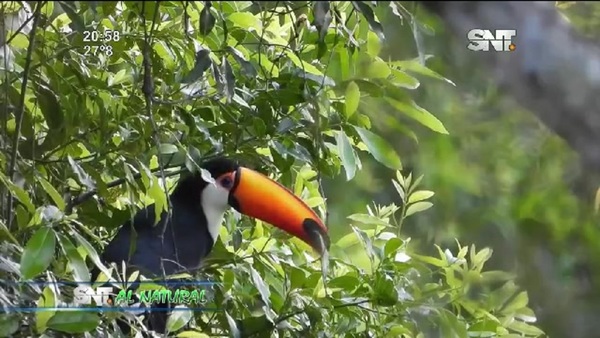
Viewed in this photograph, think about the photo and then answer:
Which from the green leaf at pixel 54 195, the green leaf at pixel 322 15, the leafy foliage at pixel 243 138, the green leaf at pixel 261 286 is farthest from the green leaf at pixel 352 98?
the green leaf at pixel 54 195

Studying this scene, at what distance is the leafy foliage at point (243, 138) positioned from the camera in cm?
90

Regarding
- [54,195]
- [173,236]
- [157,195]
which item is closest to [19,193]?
[54,195]

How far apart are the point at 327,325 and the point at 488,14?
47 centimetres

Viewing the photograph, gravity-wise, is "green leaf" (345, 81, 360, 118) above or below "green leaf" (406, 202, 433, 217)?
above

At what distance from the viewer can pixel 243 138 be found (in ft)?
3.20

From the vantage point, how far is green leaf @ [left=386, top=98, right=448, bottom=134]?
86cm

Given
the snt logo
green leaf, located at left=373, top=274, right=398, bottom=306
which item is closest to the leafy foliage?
green leaf, located at left=373, top=274, right=398, bottom=306

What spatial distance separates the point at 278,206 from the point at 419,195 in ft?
0.56

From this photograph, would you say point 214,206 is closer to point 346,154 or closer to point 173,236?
point 173,236

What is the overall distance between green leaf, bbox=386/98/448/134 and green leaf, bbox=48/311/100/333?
38cm

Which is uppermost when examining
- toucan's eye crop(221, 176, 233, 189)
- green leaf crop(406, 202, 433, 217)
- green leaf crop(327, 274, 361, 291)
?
toucan's eye crop(221, 176, 233, 189)

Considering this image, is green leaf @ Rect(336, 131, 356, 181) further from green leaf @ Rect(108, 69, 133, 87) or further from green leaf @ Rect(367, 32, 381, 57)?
green leaf @ Rect(108, 69, 133, 87)

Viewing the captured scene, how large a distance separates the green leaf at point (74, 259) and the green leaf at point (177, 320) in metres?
0.13

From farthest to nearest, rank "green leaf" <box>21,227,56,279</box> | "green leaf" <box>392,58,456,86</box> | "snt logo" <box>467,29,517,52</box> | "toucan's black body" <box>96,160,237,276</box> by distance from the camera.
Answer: "toucan's black body" <box>96,160,237,276</box>, "green leaf" <box>392,58,456,86</box>, "green leaf" <box>21,227,56,279</box>, "snt logo" <box>467,29,517,52</box>
